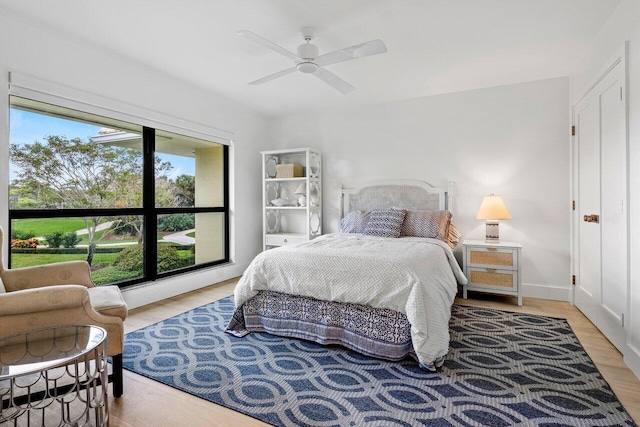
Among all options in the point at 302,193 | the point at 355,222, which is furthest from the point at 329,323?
the point at 302,193

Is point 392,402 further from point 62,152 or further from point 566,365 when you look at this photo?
point 62,152

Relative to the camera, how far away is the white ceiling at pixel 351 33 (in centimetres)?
237

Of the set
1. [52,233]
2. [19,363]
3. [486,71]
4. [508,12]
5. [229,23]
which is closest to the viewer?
[19,363]

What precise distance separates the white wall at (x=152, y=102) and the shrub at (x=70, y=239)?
50 cm

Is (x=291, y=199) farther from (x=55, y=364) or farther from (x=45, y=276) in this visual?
(x=55, y=364)

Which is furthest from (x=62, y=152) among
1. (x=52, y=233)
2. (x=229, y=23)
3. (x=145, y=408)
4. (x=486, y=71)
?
(x=486, y=71)

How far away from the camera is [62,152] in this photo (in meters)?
3.01

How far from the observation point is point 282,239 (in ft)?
16.0

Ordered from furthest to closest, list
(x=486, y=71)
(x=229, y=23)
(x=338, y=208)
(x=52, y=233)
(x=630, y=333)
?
(x=338, y=208) → (x=486, y=71) → (x=52, y=233) → (x=229, y=23) → (x=630, y=333)

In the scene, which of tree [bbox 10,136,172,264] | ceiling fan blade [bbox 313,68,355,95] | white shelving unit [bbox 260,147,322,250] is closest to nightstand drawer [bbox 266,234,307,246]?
white shelving unit [bbox 260,147,322,250]

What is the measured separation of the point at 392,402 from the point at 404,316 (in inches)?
22.6

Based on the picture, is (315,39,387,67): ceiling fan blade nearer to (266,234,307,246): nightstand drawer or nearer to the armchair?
the armchair

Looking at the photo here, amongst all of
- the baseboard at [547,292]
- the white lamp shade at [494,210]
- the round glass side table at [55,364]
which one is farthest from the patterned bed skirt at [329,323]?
the baseboard at [547,292]

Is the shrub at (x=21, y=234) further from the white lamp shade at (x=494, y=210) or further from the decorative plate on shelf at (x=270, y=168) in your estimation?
the white lamp shade at (x=494, y=210)
